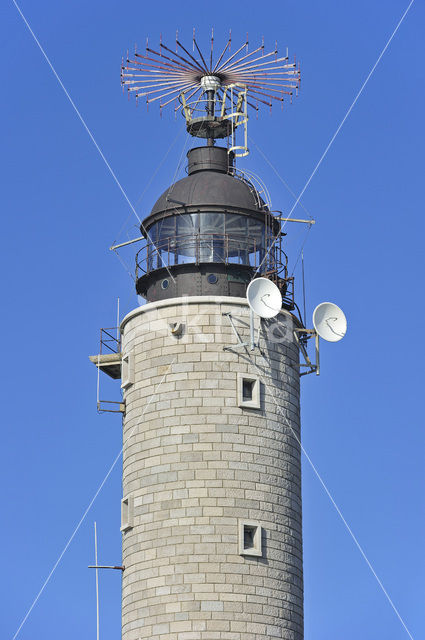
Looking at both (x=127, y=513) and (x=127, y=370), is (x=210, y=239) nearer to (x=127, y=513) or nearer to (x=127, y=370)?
(x=127, y=370)

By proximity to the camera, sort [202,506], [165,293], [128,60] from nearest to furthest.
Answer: [202,506]
[165,293]
[128,60]

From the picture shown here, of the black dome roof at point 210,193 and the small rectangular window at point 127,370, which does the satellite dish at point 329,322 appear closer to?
the black dome roof at point 210,193

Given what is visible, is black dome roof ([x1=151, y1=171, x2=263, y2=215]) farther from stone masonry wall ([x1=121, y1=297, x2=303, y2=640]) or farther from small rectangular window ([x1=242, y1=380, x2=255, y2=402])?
small rectangular window ([x1=242, y1=380, x2=255, y2=402])

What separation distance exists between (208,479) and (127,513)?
140 inches

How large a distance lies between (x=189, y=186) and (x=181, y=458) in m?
10.7

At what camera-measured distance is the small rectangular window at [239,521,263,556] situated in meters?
53.1

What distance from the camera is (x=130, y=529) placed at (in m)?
55.1

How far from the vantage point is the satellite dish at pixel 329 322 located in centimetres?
5650

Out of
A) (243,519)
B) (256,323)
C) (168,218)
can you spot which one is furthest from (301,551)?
(168,218)

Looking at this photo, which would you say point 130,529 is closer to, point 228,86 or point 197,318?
point 197,318

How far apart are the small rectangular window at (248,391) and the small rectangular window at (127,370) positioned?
421cm

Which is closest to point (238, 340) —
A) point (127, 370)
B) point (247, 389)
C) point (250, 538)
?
point (247, 389)

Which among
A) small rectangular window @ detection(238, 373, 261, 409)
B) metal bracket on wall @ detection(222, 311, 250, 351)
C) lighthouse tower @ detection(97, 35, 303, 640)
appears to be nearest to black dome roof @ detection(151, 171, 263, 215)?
lighthouse tower @ detection(97, 35, 303, 640)

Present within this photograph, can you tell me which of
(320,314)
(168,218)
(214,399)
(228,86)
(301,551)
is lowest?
(301,551)
